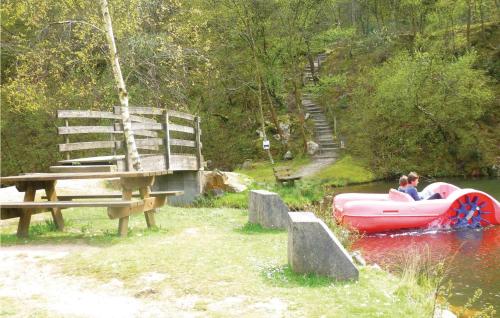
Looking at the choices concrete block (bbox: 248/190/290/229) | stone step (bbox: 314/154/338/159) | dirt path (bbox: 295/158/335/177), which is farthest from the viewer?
stone step (bbox: 314/154/338/159)

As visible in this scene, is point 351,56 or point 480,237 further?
point 351,56

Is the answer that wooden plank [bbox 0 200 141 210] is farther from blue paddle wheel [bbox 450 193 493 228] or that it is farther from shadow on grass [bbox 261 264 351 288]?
blue paddle wheel [bbox 450 193 493 228]

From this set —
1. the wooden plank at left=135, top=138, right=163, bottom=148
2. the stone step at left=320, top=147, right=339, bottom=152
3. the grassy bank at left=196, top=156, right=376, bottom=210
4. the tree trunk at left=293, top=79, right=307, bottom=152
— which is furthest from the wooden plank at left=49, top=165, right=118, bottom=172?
the stone step at left=320, top=147, right=339, bottom=152

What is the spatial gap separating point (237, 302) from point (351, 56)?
111ft

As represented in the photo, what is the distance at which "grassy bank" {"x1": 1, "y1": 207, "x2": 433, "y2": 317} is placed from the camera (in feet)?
15.9

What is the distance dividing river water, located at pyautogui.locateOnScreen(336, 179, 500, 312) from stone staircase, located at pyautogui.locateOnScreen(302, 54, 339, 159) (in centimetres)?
1630

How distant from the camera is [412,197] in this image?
13.5 meters

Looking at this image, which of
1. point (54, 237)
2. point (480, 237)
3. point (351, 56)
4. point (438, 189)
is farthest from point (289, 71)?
point (54, 237)

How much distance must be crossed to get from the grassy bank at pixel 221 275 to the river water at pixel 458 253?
1953mm

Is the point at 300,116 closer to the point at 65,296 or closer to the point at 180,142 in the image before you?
the point at 180,142

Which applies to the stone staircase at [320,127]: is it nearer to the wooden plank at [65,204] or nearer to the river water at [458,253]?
the river water at [458,253]

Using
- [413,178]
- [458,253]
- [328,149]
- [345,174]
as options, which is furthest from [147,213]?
[328,149]

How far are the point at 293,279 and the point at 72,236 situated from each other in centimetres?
404

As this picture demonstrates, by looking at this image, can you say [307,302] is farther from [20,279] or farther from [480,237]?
[480,237]
